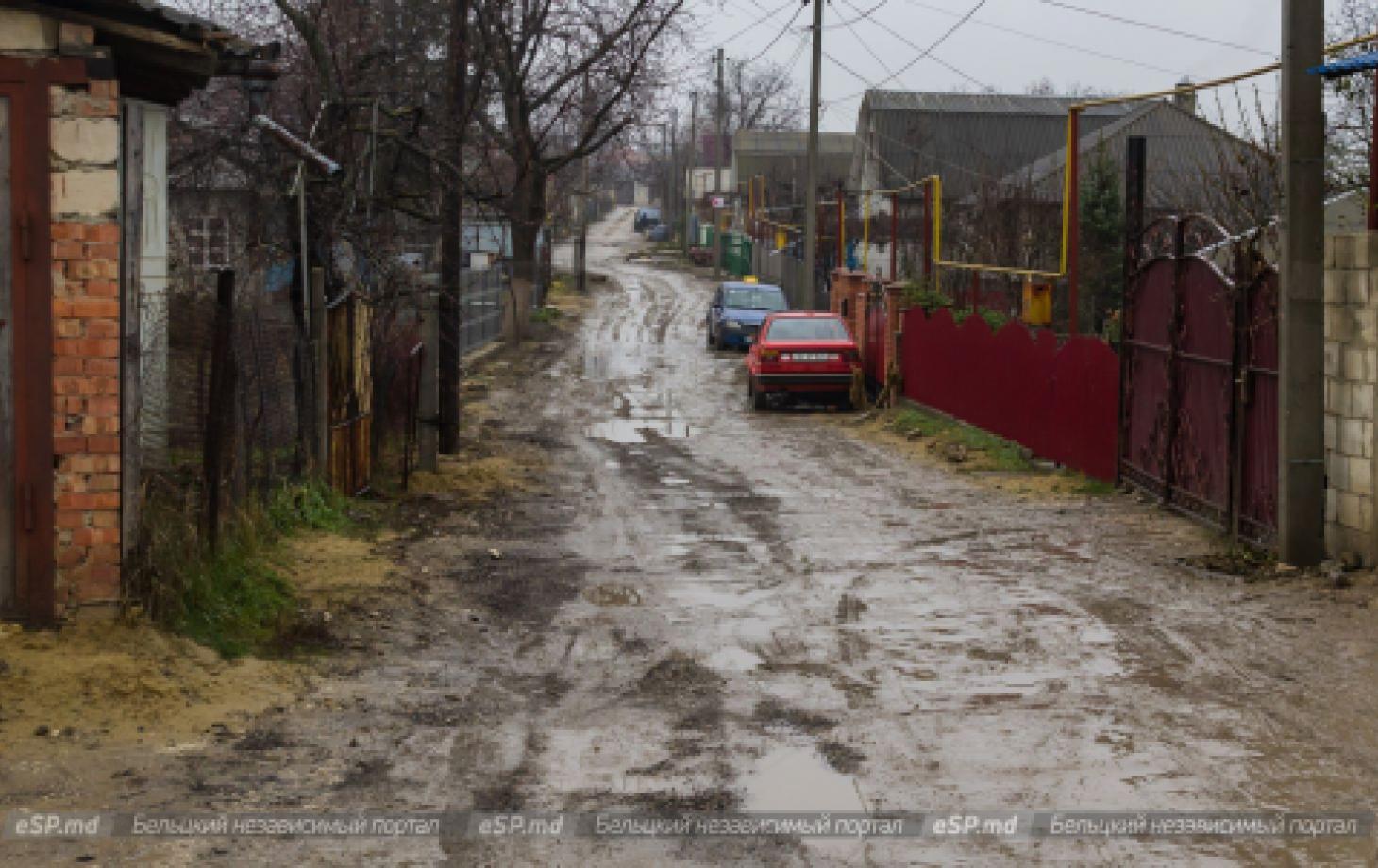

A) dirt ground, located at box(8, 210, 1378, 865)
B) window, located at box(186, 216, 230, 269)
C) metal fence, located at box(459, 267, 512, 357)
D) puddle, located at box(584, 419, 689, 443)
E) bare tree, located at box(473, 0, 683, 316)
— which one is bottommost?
dirt ground, located at box(8, 210, 1378, 865)

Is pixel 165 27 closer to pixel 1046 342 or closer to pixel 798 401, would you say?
pixel 1046 342

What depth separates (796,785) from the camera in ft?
21.8

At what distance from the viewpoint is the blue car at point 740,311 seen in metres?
37.8

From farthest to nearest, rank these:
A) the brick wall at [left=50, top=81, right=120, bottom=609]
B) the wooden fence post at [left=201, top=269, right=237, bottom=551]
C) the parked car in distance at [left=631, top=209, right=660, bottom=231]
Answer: the parked car in distance at [left=631, top=209, right=660, bottom=231] < the wooden fence post at [left=201, top=269, right=237, bottom=551] < the brick wall at [left=50, top=81, right=120, bottom=609]

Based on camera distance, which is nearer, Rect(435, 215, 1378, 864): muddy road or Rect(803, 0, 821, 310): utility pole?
Rect(435, 215, 1378, 864): muddy road

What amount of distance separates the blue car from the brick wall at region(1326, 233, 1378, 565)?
1030 inches

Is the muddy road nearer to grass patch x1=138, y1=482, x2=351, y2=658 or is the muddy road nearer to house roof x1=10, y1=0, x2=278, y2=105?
grass patch x1=138, y1=482, x2=351, y2=658

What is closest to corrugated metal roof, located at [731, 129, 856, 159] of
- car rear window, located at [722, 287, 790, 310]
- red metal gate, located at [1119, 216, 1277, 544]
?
car rear window, located at [722, 287, 790, 310]

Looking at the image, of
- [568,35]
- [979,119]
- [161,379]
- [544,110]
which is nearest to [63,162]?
[161,379]

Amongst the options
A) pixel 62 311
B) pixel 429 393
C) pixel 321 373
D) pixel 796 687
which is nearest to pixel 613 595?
pixel 796 687

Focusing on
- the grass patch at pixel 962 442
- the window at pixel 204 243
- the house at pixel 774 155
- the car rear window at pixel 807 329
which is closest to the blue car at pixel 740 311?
the car rear window at pixel 807 329

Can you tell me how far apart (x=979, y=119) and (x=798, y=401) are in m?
44.0

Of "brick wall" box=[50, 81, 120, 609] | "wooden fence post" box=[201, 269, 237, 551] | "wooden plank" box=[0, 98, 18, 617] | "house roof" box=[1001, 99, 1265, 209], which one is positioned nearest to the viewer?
"wooden plank" box=[0, 98, 18, 617]

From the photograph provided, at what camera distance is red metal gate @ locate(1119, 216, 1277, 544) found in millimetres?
11898
